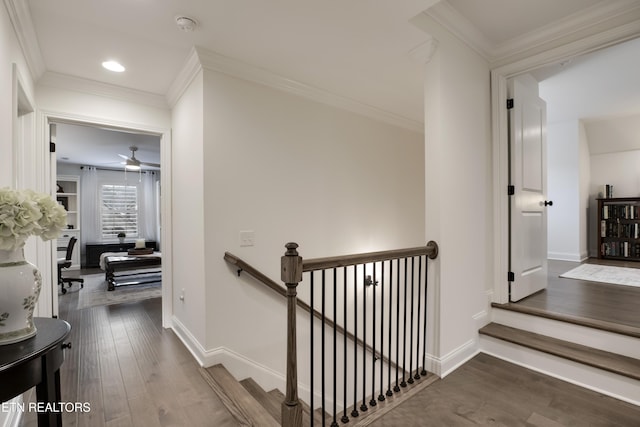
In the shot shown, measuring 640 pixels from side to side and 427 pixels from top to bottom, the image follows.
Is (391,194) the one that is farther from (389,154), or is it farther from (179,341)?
(179,341)

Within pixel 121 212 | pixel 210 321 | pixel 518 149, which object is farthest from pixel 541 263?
pixel 121 212

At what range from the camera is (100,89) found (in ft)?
9.30

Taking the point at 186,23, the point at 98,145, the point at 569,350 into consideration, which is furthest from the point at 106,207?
the point at 569,350

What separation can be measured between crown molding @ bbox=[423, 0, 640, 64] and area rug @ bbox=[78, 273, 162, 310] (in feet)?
16.6

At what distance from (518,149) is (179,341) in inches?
141

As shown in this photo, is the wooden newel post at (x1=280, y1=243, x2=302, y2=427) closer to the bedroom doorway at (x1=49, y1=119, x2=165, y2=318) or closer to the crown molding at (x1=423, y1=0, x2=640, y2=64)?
the crown molding at (x1=423, y1=0, x2=640, y2=64)

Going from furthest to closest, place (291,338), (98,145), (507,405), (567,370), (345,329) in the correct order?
(98,145) → (567,370) → (507,405) → (345,329) → (291,338)

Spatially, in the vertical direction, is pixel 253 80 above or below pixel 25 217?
above

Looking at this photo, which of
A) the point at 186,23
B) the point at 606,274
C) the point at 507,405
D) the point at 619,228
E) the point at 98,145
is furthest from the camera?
the point at 98,145

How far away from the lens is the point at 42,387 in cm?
106

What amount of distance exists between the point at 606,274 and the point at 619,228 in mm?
1911


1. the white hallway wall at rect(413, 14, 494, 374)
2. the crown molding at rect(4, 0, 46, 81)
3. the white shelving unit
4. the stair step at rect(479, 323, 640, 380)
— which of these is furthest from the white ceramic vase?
the white shelving unit

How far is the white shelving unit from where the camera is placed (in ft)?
23.2

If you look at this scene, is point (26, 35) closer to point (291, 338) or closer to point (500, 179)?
point (291, 338)
